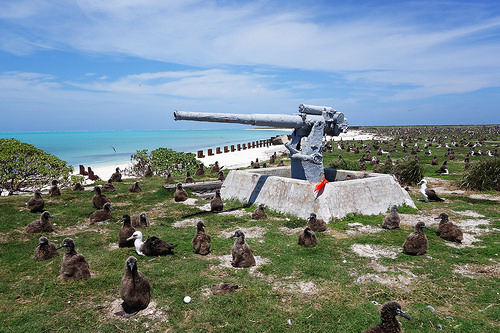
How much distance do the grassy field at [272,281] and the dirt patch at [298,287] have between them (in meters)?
0.02

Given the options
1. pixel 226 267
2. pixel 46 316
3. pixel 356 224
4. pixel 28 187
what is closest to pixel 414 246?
pixel 356 224

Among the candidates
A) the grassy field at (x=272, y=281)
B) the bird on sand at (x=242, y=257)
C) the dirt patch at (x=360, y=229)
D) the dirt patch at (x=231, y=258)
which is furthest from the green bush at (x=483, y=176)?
the bird on sand at (x=242, y=257)

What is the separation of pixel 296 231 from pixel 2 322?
733 cm

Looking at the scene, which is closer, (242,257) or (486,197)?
(242,257)

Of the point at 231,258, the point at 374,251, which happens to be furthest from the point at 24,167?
the point at 374,251

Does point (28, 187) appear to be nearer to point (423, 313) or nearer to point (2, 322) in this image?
point (2, 322)

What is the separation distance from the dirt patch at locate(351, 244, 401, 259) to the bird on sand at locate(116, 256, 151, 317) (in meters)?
5.34

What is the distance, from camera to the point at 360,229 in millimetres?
10211

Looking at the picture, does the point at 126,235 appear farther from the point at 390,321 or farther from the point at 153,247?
the point at 390,321

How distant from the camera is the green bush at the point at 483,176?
16.5 meters

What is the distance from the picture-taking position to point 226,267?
7.57 meters

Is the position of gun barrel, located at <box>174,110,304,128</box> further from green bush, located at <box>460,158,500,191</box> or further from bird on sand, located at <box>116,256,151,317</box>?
green bush, located at <box>460,158,500,191</box>

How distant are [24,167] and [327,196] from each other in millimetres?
15513

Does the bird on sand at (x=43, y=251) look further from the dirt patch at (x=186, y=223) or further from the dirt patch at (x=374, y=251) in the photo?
the dirt patch at (x=374, y=251)
